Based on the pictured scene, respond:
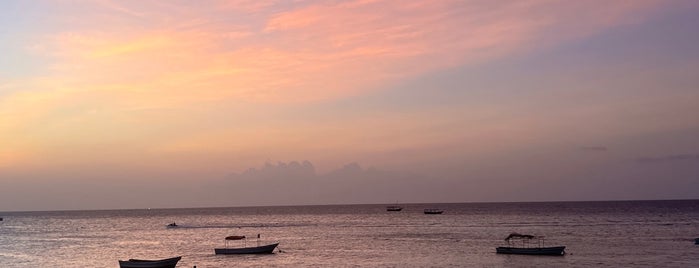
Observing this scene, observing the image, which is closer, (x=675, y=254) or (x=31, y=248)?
(x=675, y=254)

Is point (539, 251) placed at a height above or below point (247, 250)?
above

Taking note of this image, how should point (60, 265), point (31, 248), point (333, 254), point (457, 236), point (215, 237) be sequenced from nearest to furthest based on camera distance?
1. point (60, 265)
2. point (333, 254)
3. point (31, 248)
4. point (457, 236)
5. point (215, 237)

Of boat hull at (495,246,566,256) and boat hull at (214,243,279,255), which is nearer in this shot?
boat hull at (495,246,566,256)

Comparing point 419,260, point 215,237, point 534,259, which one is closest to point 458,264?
point 419,260

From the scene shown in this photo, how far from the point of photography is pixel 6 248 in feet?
302

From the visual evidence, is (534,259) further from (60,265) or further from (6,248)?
(6,248)

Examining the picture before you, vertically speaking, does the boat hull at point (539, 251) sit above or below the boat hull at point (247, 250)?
above

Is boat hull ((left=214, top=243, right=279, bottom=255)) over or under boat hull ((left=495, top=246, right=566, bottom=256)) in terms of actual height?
under

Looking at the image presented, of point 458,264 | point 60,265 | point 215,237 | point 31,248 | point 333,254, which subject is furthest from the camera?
point 215,237

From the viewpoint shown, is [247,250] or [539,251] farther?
[247,250]

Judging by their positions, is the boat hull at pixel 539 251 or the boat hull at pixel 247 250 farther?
the boat hull at pixel 247 250

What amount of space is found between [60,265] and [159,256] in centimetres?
1161

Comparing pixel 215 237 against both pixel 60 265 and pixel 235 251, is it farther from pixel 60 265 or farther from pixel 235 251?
pixel 60 265

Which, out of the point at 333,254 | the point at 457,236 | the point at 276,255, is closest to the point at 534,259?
the point at 333,254
